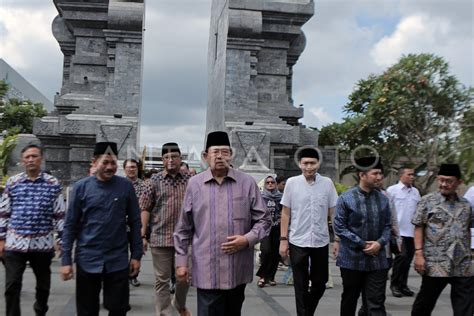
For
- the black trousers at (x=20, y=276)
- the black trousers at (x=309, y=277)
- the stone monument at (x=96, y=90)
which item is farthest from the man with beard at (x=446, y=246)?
the stone monument at (x=96, y=90)

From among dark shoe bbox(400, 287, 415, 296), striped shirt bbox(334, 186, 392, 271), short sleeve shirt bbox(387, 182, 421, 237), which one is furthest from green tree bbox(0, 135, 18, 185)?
striped shirt bbox(334, 186, 392, 271)

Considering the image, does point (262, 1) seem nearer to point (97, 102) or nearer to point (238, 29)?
→ point (238, 29)

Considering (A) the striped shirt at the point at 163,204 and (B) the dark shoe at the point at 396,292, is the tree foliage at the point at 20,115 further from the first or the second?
(A) the striped shirt at the point at 163,204

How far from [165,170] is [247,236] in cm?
192

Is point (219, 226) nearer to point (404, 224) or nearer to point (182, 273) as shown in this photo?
point (182, 273)

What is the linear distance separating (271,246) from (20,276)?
4.09 metres

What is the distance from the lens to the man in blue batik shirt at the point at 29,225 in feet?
16.6

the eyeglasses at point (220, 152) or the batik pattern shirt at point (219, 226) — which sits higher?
the eyeglasses at point (220, 152)

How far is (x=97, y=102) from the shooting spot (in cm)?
1773

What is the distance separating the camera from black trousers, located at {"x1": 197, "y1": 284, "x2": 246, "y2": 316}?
413cm

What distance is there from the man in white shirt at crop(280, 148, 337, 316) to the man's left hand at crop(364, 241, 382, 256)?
0.80 meters

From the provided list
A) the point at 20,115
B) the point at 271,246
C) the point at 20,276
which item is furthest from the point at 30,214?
the point at 20,115

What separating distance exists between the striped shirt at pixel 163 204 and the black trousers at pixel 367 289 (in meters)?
1.75

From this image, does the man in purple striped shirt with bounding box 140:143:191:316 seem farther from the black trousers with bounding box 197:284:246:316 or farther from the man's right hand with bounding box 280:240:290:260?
the black trousers with bounding box 197:284:246:316
